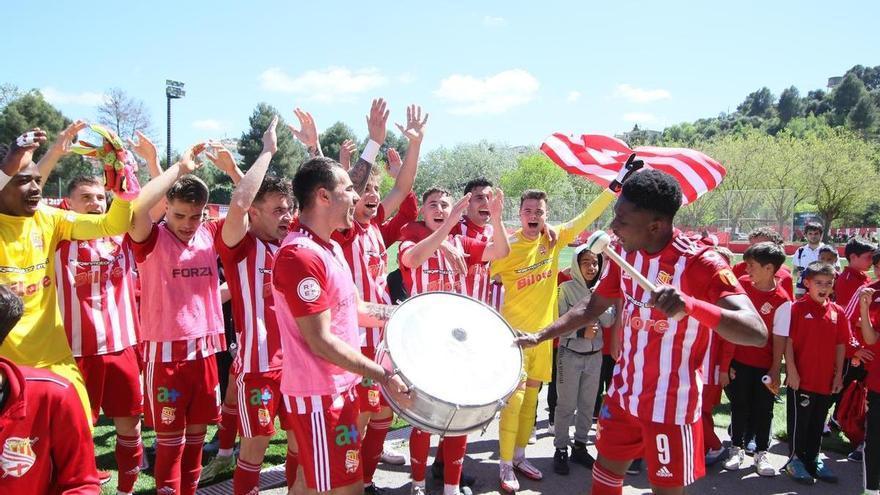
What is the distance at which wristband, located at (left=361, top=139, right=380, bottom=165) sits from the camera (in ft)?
15.0

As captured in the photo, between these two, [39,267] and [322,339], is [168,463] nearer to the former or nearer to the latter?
[39,267]

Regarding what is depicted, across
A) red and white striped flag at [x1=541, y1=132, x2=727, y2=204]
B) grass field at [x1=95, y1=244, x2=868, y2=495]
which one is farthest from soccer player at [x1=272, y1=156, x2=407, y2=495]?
red and white striped flag at [x1=541, y1=132, x2=727, y2=204]

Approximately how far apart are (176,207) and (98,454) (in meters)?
2.93

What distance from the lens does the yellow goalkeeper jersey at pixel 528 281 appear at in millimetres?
5238

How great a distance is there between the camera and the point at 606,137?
8.10 metres

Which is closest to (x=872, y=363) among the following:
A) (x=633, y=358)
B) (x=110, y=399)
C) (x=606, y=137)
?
(x=633, y=358)

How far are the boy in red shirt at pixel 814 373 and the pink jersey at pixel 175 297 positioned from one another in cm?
502

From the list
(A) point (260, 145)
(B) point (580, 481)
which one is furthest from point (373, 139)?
(A) point (260, 145)

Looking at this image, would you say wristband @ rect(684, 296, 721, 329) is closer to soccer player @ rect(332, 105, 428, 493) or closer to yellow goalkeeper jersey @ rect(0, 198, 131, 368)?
soccer player @ rect(332, 105, 428, 493)

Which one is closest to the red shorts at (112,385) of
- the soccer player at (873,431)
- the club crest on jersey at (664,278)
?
the club crest on jersey at (664,278)

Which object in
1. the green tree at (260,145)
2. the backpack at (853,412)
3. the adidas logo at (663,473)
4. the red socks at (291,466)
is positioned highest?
the green tree at (260,145)

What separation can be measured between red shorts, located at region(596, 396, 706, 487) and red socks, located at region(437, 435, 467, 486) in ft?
4.29

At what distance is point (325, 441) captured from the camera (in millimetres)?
2988

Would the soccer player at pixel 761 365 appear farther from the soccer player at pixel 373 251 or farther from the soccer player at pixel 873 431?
the soccer player at pixel 373 251
